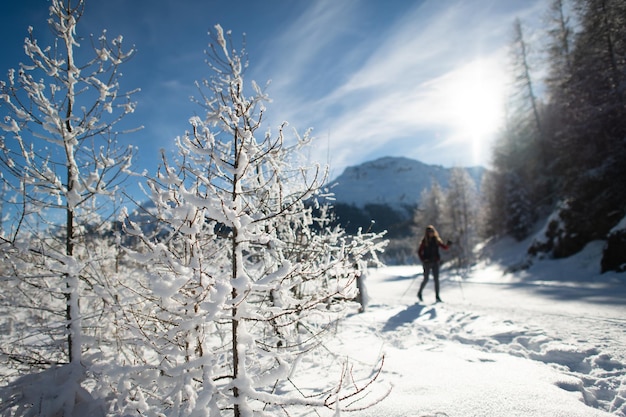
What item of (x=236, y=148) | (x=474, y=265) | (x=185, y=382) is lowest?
(x=474, y=265)

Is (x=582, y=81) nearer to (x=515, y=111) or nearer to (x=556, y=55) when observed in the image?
(x=556, y=55)

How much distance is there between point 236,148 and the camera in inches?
→ 90.7

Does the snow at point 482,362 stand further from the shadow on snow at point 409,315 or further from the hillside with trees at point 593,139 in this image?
the hillside with trees at point 593,139

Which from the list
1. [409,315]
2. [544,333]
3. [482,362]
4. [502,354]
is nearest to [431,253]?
[409,315]

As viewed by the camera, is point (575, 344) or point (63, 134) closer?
point (63, 134)

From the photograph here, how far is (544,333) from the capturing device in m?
4.66

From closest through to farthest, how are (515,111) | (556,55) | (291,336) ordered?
(291,336), (556,55), (515,111)

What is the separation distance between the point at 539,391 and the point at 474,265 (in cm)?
2544

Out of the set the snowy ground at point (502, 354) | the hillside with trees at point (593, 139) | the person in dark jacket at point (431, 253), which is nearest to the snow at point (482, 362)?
the snowy ground at point (502, 354)

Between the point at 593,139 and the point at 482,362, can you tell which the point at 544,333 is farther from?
the point at 593,139

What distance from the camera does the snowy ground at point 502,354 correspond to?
2.55 m

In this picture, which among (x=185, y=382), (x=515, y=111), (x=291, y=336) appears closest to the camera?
(x=185, y=382)

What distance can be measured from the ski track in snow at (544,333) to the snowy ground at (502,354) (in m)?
0.01

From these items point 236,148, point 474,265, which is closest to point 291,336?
point 236,148
